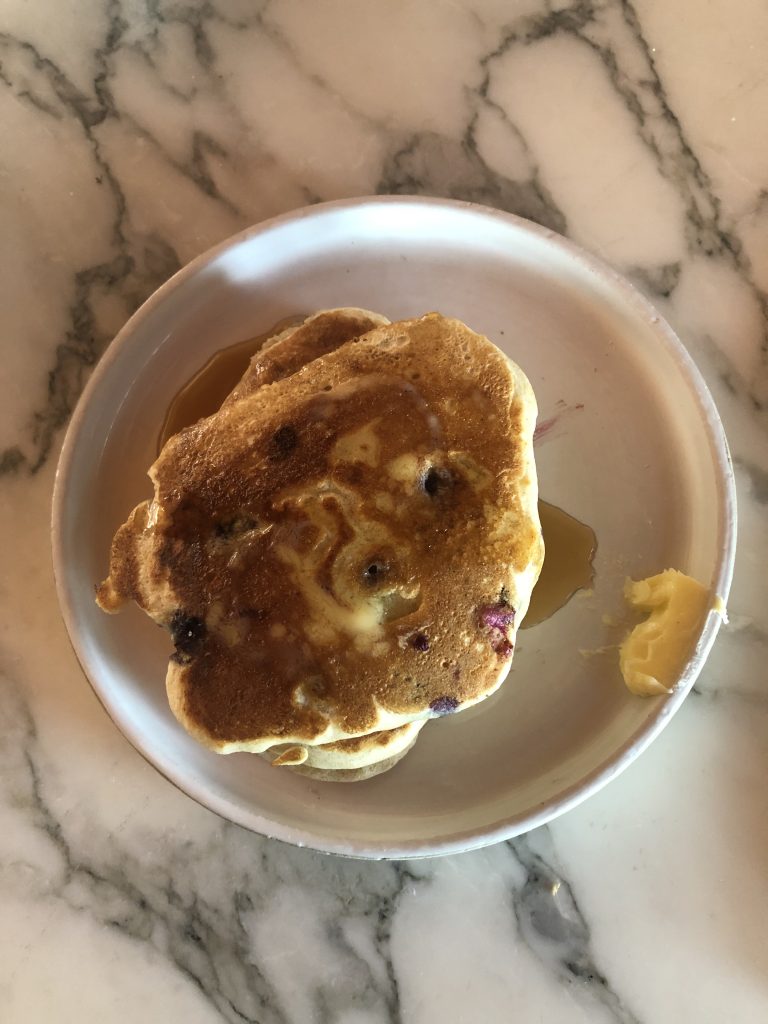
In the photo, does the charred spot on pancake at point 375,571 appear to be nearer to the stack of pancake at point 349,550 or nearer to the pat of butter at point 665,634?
the stack of pancake at point 349,550

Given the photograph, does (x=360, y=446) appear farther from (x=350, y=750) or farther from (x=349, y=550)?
(x=350, y=750)

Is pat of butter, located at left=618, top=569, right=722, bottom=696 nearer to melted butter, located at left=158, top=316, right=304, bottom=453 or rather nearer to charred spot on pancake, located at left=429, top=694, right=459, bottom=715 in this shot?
charred spot on pancake, located at left=429, top=694, right=459, bottom=715

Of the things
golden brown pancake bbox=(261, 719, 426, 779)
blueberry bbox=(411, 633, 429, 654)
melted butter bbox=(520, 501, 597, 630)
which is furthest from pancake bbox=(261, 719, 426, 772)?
melted butter bbox=(520, 501, 597, 630)

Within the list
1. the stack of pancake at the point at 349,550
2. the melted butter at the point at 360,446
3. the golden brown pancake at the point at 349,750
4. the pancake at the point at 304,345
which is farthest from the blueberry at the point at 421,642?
the pancake at the point at 304,345

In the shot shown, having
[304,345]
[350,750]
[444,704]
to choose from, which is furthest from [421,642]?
[304,345]

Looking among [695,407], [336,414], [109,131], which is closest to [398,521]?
[336,414]

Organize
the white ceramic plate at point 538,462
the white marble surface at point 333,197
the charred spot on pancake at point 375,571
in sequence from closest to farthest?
Answer: 1. the charred spot on pancake at point 375,571
2. the white ceramic plate at point 538,462
3. the white marble surface at point 333,197
